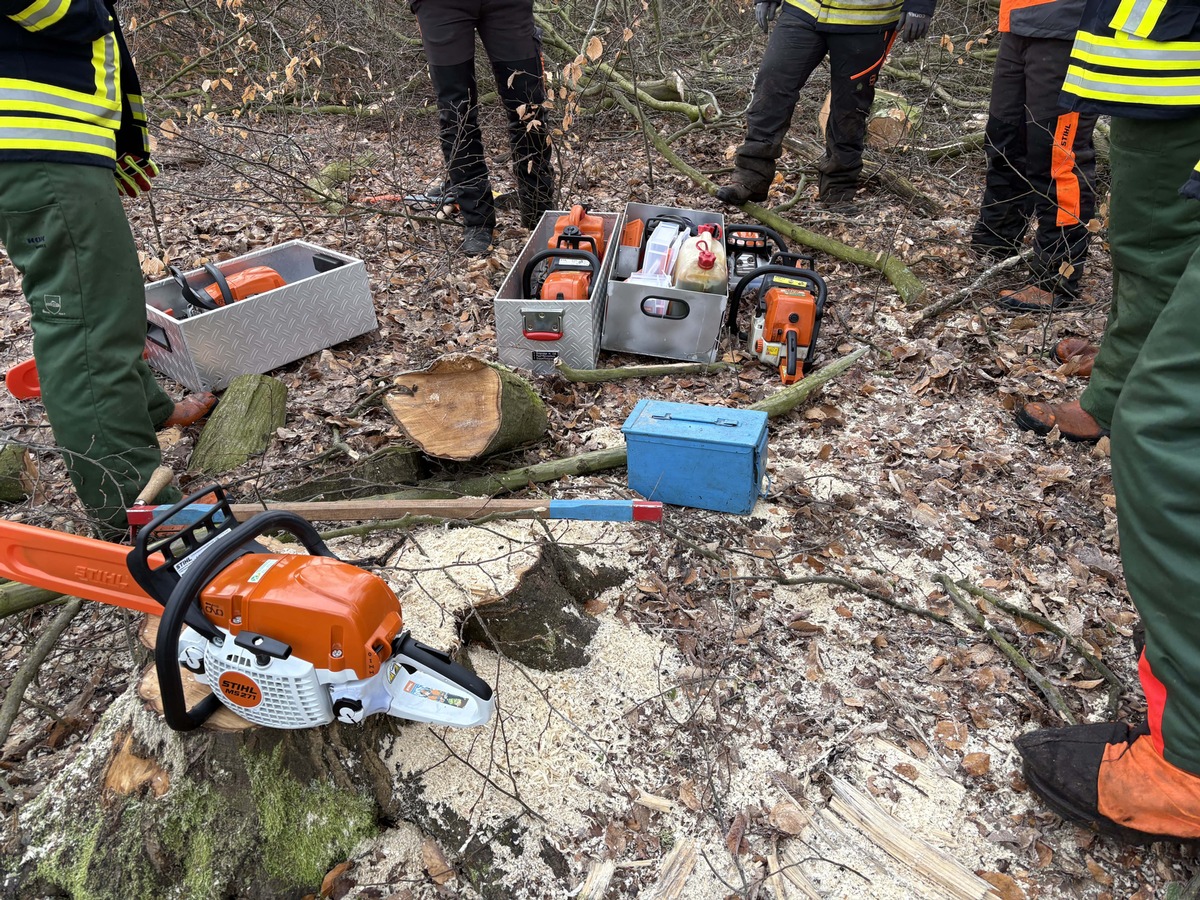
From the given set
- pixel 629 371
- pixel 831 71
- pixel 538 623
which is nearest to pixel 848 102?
pixel 831 71

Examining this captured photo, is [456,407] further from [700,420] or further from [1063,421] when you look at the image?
[1063,421]

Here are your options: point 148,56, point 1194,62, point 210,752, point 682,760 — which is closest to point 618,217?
point 1194,62

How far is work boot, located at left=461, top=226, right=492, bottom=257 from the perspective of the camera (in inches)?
198

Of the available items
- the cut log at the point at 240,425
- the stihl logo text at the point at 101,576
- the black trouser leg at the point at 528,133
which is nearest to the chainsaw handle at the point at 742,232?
the black trouser leg at the point at 528,133

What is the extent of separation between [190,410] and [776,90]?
157 inches

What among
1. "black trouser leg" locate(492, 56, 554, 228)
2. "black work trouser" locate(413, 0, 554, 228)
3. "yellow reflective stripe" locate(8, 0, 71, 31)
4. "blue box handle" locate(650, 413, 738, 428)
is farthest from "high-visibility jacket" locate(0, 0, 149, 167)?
"black trouser leg" locate(492, 56, 554, 228)

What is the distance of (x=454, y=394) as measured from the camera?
2.93 metres

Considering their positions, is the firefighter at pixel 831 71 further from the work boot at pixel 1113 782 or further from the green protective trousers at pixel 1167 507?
the work boot at pixel 1113 782

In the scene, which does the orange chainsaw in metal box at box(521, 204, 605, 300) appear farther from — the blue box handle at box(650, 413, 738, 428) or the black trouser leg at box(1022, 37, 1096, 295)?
the black trouser leg at box(1022, 37, 1096, 295)

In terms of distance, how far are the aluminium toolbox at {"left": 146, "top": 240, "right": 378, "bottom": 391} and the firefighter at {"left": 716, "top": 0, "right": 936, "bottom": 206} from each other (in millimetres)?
2701

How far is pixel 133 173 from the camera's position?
305 centimetres

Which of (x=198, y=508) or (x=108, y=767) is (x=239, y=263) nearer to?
(x=198, y=508)

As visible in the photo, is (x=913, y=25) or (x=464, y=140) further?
(x=464, y=140)

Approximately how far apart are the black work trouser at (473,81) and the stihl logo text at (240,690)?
380cm
